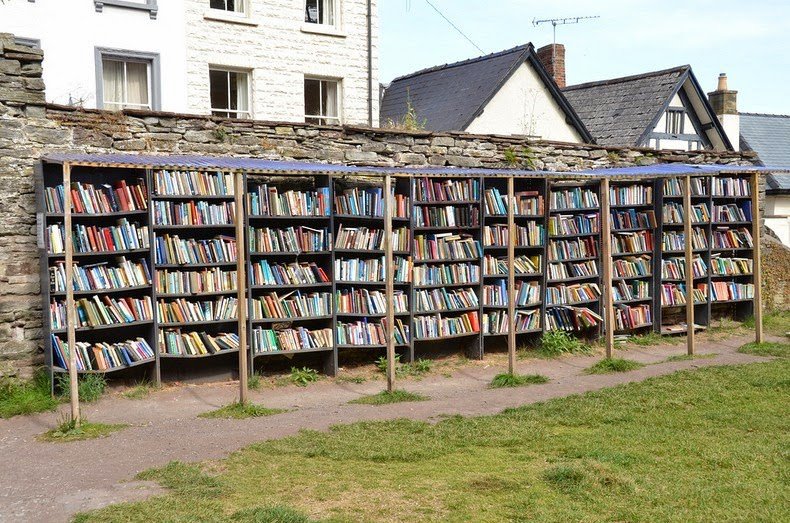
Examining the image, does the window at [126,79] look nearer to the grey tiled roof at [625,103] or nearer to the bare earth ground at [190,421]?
the bare earth ground at [190,421]

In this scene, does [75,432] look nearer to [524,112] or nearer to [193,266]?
[193,266]

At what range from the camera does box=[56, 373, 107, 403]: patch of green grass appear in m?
8.43

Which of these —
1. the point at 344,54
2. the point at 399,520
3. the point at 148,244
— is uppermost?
the point at 344,54

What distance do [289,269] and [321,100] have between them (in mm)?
8252

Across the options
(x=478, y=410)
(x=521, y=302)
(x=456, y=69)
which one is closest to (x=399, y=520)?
(x=478, y=410)

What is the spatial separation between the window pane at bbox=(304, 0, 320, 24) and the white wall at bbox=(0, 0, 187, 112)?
8.74 ft

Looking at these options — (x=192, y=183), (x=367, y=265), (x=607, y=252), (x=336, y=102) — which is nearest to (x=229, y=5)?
(x=336, y=102)

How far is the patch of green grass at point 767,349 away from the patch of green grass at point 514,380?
341 cm

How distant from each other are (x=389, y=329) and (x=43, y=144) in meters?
3.98

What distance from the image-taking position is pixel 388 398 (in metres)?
8.73

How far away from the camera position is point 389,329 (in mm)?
8953

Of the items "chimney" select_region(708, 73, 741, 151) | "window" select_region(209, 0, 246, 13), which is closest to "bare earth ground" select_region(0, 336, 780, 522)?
"window" select_region(209, 0, 246, 13)

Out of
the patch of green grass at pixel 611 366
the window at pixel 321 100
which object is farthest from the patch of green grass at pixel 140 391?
the window at pixel 321 100

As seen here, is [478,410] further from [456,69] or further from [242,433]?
[456,69]
